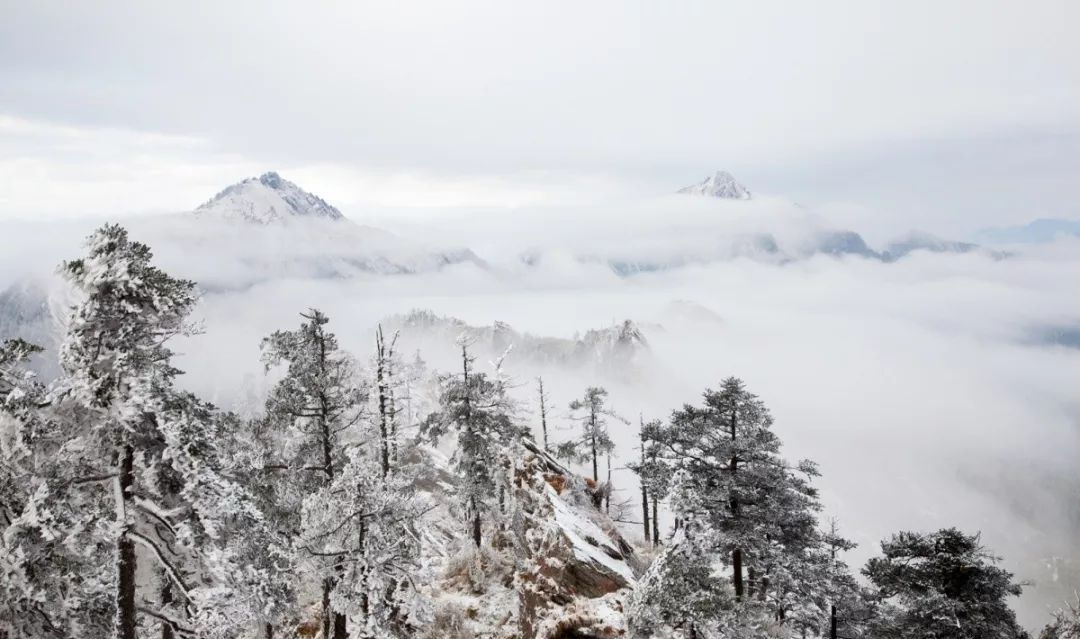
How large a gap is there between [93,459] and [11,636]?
3228 millimetres

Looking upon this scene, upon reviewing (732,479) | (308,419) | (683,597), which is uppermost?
(308,419)

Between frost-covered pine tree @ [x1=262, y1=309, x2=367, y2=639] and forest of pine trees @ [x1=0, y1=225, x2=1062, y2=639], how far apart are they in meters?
0.06

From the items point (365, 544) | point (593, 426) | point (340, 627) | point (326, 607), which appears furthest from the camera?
point (593, 426)

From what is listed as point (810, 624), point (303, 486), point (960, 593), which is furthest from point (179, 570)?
point (810, 624)

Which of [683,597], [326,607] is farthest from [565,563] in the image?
[326,607]

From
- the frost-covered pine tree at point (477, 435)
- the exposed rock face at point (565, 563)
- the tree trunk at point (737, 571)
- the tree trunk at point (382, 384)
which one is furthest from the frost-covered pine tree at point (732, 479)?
the tree trunk at point (382, 384)

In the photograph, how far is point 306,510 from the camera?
52.3 feet

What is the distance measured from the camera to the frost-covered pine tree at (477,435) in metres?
26.9

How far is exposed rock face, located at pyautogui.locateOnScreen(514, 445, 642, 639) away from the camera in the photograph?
1822cm

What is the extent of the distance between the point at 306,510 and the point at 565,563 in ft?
28.2

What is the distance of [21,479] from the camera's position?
10.6 metres

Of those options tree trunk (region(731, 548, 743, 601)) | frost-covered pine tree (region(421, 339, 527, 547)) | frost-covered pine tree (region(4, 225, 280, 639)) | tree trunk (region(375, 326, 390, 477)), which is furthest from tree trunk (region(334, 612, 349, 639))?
tree trunk (region(731, 548, 743, 601))

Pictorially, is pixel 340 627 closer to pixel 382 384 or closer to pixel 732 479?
pixel 382 384

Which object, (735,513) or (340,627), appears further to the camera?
(735,513)
